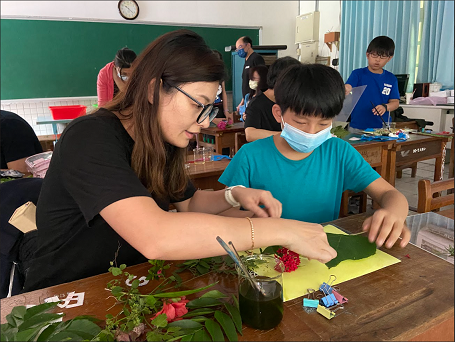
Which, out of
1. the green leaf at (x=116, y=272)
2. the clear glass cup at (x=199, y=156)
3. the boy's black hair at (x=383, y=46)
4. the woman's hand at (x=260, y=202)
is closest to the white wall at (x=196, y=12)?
the boy's black hair at (x=383, y=46)

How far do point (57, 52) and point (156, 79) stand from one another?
5.57 m

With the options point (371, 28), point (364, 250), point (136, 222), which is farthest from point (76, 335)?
point (371, 28)

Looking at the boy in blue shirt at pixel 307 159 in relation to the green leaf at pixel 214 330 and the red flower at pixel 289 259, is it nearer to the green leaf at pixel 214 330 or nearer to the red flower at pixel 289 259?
the red flower at pixel 289 259

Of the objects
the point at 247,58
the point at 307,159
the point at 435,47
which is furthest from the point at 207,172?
the point at 435,47

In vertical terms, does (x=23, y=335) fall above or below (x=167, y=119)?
below

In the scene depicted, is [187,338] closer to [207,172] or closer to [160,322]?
[160,322]

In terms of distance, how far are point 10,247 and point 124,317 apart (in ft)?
2.59

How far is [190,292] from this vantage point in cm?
85

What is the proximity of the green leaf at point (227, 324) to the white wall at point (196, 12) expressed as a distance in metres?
6.15

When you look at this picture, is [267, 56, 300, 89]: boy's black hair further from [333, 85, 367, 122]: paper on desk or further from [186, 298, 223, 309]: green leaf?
[186, 298, 223, 309]: green leaf

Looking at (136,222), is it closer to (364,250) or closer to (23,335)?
(23,335)

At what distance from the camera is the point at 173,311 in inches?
30.2

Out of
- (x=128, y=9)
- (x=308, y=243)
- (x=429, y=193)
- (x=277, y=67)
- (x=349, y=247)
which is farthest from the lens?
(x=128, y=9)

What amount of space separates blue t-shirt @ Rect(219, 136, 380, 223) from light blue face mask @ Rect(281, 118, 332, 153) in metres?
Result: 0.09
